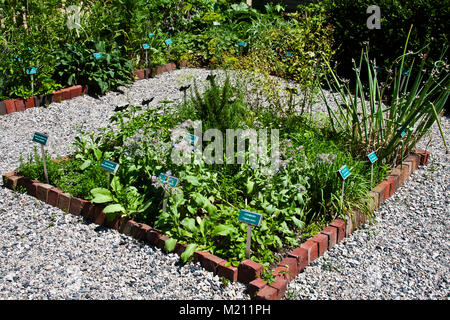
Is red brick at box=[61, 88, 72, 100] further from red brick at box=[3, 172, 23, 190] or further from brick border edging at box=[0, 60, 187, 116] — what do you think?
red brick at box=[3, 172, 23, 190]

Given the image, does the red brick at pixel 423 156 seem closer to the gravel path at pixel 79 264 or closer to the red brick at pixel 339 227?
the red brick at pixel 339 227

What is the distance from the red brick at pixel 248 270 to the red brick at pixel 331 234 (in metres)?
0.64

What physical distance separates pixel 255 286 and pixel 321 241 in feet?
2.23

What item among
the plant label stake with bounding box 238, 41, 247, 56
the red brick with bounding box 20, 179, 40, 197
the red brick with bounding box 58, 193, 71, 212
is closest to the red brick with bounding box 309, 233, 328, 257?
the red brick with bounding box 58, 193, 71, 212

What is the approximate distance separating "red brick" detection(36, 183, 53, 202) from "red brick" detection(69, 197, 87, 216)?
0.28m

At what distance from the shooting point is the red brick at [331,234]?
3.38 m

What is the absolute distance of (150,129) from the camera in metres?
4.28

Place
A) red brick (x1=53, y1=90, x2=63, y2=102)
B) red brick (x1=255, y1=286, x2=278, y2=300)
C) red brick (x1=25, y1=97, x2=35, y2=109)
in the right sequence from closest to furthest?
1. red brick (x1=255, y1=286, x2=278, y2=300)
2. red brick (x1=25, y1=97, x2=35, y2=109)
3. red brick (x1=53, y1=90, x2=63, y2=102)

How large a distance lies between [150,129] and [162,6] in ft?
14.1

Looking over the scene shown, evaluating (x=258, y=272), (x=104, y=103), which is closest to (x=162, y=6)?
(x=104, y=103)

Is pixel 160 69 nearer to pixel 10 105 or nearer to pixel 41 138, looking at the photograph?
pixel 10 105

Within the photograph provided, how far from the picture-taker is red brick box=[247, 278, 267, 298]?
9.36 feet

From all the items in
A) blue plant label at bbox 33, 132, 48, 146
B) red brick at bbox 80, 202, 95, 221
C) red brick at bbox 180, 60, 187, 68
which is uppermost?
red brick at bbox 180, 60, 187, 68
